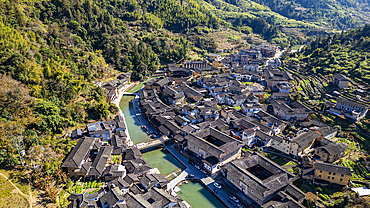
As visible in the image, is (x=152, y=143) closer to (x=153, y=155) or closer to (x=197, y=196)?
(x=153, y=155)

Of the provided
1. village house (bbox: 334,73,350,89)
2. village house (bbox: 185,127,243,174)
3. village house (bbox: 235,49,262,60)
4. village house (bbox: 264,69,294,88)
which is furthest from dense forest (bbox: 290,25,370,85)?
village house (bbox: 185,127,243,174)

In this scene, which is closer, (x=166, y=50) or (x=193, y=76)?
(x=193, y=76)

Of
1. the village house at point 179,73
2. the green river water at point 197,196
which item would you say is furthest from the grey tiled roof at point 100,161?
the village house at point 179,73

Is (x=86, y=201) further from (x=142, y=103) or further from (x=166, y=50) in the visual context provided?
(x=166, y=50)

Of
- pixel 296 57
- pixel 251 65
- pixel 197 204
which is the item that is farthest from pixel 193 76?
pixel 197 204

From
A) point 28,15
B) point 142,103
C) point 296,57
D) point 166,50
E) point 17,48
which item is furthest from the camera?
point 166,50

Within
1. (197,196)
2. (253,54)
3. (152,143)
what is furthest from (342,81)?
(152,143)
